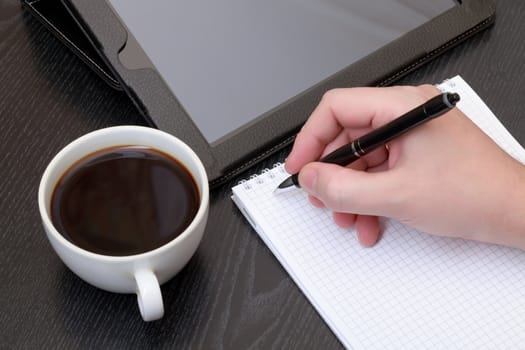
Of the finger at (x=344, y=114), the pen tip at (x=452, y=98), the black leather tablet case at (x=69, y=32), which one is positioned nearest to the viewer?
the pen tip at (x=452, y=98)

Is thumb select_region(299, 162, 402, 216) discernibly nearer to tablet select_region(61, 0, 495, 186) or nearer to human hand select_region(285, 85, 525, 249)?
human hand select_region(285, 85, 525, 249)

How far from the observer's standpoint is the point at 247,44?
2.66 feet

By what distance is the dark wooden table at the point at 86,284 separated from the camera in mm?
681

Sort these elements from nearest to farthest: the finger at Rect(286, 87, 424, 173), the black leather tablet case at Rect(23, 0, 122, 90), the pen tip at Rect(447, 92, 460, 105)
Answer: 1. the pen tip at Rect(447, 92, 460, 105)
2. the finger at Rect(286, 87, 424, 173)
3. the black leather tablet case at Rect(23, 0, 122, 90)

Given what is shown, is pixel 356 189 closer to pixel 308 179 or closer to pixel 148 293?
pixel 308 179

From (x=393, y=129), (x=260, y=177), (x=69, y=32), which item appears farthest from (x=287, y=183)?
(x=69, y=32)

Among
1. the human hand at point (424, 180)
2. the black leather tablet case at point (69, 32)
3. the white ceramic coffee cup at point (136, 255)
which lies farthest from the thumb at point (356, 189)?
the black leather tablet case at point (69, 32)

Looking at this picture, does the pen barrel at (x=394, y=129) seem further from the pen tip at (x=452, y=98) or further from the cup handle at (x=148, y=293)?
the cup handle at (x=148, y=293)

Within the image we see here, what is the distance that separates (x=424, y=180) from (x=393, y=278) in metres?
0.10

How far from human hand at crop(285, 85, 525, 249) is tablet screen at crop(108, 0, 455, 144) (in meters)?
0.08

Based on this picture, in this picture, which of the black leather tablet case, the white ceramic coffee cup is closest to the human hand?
the white ceramic coffee cup

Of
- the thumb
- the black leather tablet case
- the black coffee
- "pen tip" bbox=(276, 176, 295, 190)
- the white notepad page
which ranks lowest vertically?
the white notepad page

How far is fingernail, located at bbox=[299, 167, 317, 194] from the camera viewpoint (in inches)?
27.1

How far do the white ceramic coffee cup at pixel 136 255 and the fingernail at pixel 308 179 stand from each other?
9 centimetres
